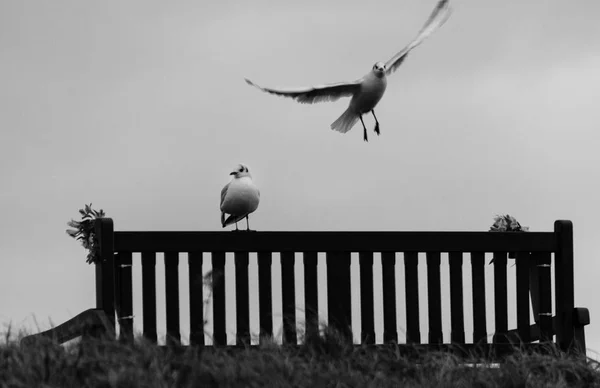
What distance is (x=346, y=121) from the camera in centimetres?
1300

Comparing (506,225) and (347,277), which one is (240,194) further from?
(506,225)

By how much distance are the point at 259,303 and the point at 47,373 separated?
7.11 ft

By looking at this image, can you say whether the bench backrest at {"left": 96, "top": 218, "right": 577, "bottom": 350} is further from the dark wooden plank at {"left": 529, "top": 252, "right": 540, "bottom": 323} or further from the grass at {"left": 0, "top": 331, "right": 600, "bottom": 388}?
the grass at {"left": 0, "top": 331, "right": 600, "bottom": 388}

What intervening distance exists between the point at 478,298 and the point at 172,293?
212cm

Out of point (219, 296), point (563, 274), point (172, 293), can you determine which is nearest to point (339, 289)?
point (219, 296)

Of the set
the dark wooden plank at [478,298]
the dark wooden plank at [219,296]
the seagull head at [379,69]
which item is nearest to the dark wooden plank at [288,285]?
the dark wooden plank at [219,296]

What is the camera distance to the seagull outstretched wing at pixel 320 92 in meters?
10.8

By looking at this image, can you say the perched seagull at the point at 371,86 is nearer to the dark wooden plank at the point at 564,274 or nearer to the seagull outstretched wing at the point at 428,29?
the seagull outstretched wing at the point at 428,29

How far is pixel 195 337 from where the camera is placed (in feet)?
23.8

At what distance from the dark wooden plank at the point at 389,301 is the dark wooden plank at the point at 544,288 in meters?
1.14

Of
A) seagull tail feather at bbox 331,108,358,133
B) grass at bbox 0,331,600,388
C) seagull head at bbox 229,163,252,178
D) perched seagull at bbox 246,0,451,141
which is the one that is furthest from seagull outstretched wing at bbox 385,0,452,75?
grass at bbox 0,331,600,388

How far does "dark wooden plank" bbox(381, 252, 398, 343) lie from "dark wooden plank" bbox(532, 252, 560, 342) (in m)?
1.14

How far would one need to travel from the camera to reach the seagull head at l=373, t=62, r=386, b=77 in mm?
12195

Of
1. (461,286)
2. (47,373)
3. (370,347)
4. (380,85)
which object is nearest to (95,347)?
(47,373)
